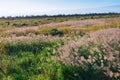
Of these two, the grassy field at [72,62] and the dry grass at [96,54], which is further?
the grassy field at [72,62]

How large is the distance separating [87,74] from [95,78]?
35 cm

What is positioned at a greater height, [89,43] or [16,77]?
[89,43]

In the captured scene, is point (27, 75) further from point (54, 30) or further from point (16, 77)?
point (54, 30)

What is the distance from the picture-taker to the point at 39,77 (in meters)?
10.9

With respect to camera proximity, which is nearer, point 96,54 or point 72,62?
point 72,62

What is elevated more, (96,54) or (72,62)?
(96,54)

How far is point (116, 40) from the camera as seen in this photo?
35.2ft

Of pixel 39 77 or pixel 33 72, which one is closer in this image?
pixel 39 77

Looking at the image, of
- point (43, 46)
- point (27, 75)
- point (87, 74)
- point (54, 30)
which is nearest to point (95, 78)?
point (87, 74)

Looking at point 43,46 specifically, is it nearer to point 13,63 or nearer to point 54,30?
point 13,63

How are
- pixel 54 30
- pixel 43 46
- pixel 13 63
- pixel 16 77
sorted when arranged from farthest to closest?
pixel 54 30 → pixel 43 46 → pixel 13 63 → pixel 16 77

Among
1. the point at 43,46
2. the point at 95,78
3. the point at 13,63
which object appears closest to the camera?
the point at 95,78

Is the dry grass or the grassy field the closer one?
the dry grass

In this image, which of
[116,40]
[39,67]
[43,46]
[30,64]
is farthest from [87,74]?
[43,46]
